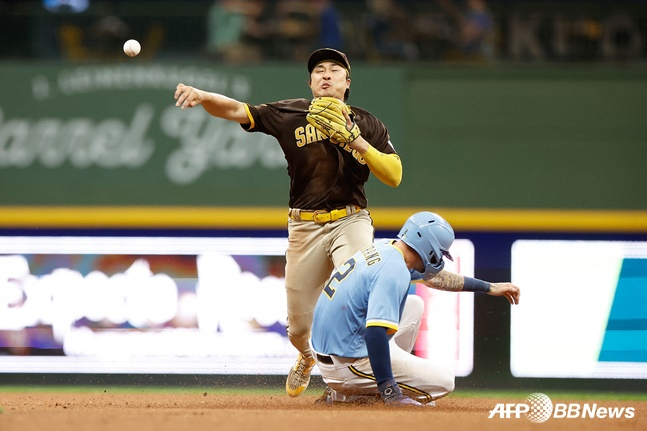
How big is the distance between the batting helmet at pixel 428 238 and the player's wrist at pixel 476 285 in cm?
64

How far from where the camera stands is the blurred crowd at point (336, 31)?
10.2 metres

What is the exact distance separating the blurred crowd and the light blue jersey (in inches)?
194

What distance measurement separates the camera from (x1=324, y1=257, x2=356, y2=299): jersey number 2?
5.55 meters

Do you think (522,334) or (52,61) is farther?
(52,61)

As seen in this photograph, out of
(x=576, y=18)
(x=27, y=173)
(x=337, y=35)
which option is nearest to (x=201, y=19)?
(x=337, y=35)

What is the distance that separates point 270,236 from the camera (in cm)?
824

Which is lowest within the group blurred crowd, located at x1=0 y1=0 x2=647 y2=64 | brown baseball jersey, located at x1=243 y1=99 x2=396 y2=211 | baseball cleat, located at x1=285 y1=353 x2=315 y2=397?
baseball cleat, located at x1=285 y1=353 x2=315 y2=397

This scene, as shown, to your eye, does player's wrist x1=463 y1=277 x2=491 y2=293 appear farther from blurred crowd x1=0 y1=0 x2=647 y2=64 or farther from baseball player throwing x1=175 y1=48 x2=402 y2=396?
blurred crowd x1=0 y1=0 x2=647 y2=64

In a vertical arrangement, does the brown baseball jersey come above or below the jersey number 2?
above

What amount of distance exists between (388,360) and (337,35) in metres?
5.62

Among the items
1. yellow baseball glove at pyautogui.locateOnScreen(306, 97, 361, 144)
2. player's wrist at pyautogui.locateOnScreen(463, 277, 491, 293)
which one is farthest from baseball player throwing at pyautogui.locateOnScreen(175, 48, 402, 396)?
player's wrist at pyautogui.locateOnScreen(463, 277, 491, 293)

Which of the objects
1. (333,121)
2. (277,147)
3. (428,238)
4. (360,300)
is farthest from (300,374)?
(277,147)

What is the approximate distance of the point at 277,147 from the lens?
10.1 metres

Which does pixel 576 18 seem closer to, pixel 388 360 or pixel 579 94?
pixel 579 94
